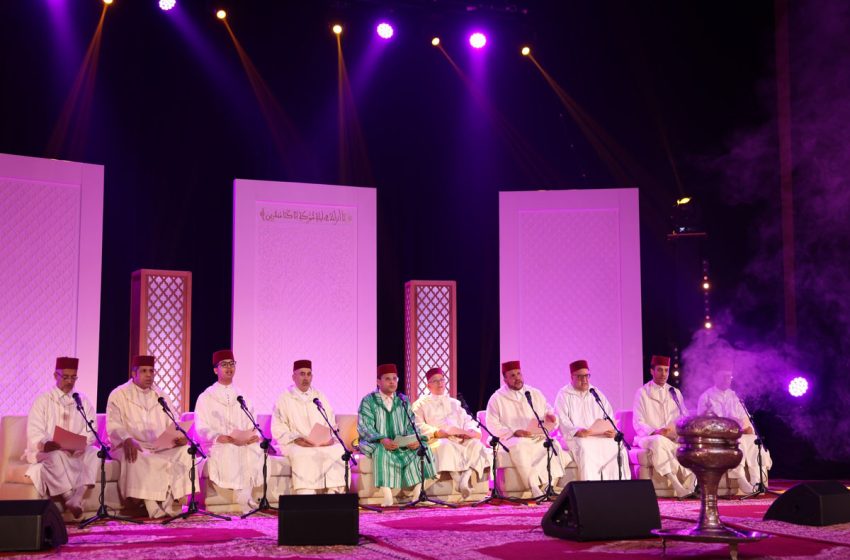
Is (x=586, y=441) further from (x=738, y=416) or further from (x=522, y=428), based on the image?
(x=738, y=416)

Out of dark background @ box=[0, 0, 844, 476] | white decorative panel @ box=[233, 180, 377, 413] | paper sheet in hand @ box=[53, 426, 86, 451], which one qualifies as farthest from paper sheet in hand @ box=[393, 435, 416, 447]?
paper sheet in hand @ box=[53, 426, 86, 451]

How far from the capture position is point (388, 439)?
26.7ft

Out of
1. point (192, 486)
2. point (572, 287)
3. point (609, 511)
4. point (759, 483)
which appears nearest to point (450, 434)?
point (192, 486)

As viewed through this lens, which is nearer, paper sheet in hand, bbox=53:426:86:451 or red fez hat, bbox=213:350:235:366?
paper sheet in hand, bbox=53:426:86:451

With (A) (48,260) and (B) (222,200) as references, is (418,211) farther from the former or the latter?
(A) (48,260)

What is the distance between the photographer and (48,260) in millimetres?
8641

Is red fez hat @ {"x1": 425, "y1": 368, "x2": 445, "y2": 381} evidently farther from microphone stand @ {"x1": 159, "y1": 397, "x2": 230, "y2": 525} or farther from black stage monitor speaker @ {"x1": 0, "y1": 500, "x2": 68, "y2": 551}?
black stage monitor speaker @ {"x1": 0, "y1": 500, "x2": 68, "y2": 551}

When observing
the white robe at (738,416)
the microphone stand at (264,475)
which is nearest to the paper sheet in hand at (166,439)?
the microphone stand at (264,475)

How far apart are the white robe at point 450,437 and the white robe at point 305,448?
2.68 ft

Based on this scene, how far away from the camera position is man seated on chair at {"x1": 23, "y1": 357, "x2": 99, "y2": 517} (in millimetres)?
7035

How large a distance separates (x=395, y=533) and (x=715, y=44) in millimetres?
6758

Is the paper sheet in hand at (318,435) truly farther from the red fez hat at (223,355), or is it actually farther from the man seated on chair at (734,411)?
the man seated on chair at (734,411)

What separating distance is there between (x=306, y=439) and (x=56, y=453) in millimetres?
1937

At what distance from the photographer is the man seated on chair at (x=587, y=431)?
28.0 ft
